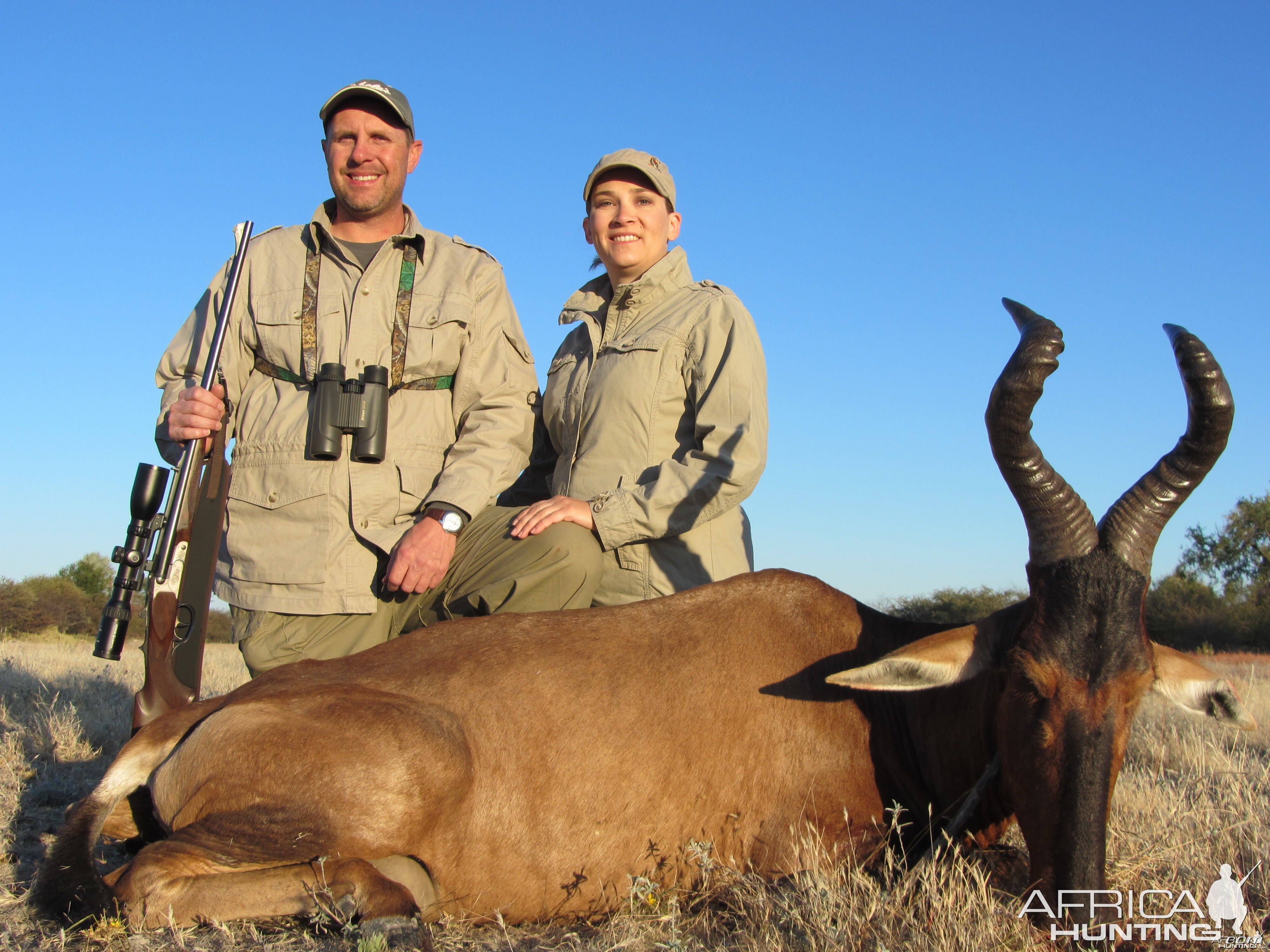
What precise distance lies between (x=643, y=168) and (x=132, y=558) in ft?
11.9

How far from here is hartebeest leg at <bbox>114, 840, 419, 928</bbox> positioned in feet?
11.4

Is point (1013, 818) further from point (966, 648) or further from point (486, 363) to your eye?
point (486, 363)

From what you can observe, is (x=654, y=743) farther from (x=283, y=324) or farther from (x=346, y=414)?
(x=283, y=324)

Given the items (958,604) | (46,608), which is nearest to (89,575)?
(46,608)

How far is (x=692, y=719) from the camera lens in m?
4.13

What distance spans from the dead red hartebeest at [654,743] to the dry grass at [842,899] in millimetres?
127

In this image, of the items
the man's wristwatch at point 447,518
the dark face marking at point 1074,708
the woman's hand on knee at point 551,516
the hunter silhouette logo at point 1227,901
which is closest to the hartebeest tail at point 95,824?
the man's wristwatch at point 447,518

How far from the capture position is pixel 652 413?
5.86 meters

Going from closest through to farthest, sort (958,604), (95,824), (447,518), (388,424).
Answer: (95,824)
(447,518)
(388,424)
(958,604)

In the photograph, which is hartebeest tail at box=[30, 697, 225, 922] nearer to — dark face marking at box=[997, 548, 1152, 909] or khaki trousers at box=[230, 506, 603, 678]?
khaki trousers at box=[230, 506, 603, 678]

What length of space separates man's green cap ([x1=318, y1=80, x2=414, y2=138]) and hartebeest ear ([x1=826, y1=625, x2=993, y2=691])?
14.3ft

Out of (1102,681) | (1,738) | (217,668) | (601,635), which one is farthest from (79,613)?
(1102,681)

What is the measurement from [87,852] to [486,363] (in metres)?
3.40

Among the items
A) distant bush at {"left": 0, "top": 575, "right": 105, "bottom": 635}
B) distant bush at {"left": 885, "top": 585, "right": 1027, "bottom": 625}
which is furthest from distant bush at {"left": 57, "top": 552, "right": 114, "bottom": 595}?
distant bush at {"left": 885, "top": 585, "right": 1027, "bottom": 625}
